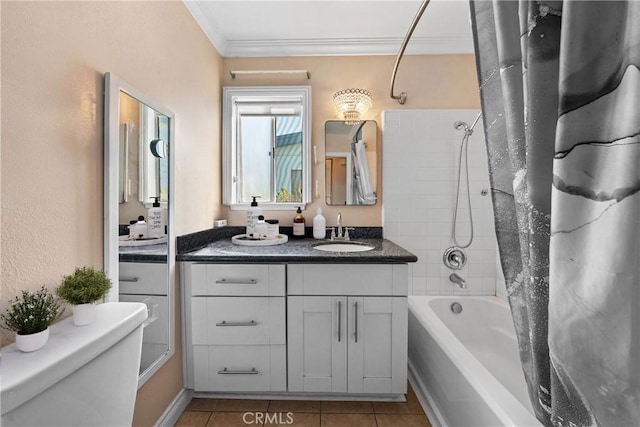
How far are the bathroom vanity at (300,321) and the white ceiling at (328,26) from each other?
1488 mm

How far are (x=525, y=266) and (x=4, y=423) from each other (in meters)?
1.04

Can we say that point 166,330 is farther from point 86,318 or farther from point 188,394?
point 86,318

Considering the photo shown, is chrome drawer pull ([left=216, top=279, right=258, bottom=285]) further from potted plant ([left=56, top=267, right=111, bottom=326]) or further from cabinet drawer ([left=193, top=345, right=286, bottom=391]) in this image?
potted plant ([left=56, top=267, right=111, bottom=326])

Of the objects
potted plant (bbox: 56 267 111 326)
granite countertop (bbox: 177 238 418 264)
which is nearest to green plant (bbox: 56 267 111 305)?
potted plant (bbox: 56 267 111 326)

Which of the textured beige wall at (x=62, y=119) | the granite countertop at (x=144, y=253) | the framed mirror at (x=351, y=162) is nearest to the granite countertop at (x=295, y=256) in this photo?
the granite countertop at (x=144, y=253)

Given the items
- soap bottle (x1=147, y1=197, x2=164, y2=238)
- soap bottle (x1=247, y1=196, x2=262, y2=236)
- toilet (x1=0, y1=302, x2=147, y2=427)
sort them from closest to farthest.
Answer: toilet (x1=0, y1=302, x2=147, y2=427)
soap bottle (x1=147, y1=197, x2=164, y2=238)
soap bottle (x1=247, y1=196, x2=262, y2=236)

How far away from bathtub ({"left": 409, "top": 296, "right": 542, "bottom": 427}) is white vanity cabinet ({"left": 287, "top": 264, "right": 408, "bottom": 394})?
168mm

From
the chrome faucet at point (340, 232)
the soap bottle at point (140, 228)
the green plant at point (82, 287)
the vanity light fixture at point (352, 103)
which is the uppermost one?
the vanity light fixture at point (352, 103)

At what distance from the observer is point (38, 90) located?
82cm

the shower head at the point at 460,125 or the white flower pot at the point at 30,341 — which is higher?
the shower head at the point at 460,125

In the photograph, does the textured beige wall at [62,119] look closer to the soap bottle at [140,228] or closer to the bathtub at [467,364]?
the soap bottle at [140,228]

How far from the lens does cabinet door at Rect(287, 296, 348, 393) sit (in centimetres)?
155

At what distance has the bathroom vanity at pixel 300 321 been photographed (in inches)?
60.9

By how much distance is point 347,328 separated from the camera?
61.0 inches
